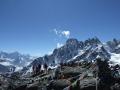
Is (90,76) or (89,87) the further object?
(90,76)

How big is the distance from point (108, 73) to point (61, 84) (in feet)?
39.7

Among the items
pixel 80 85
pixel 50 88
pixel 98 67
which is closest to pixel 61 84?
pixel 50 88

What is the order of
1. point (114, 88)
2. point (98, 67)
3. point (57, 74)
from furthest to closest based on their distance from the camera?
1. point (57, 74)
2. point (98, 67)
3. point (114, 88)

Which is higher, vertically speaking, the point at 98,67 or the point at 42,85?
the point at 98,67

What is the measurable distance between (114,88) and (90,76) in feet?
33.7

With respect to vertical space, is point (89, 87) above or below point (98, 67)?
below

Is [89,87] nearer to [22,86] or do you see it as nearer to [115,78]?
[115,78]

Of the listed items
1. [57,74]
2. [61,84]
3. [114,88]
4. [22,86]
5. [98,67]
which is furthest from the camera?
[57,74]

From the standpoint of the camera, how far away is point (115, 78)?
56.8 m

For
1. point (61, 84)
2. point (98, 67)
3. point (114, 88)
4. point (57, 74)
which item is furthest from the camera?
point (57, 74)

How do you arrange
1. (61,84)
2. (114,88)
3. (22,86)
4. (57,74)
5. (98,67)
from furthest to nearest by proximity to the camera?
(57,74)
(22,86)
(61,84)
(98,67)
(114,88)

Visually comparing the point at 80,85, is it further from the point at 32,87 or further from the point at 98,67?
the point at 32,87

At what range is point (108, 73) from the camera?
185ft

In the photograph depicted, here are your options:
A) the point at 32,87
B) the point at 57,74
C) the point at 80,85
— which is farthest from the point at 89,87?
the point at 57,74
